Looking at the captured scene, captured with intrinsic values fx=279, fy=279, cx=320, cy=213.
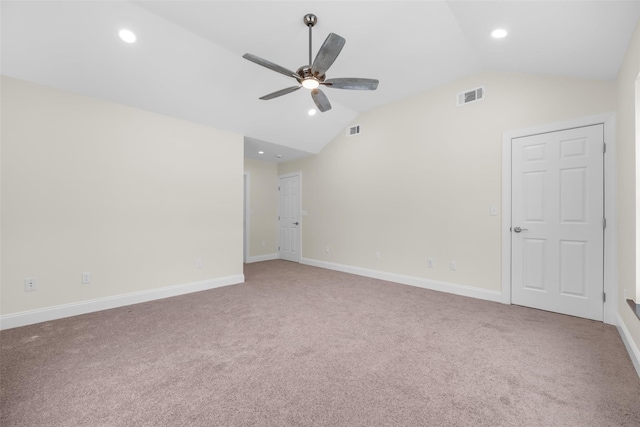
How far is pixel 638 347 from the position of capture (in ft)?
6.81

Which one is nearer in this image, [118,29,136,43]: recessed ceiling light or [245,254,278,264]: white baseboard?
[118,29,136,43]: recessed ceiling light

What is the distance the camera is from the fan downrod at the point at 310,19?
8.61ft

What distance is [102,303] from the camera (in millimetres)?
3359

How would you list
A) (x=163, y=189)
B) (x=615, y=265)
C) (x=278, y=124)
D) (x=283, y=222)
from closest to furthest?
1. (x=615, y=265)
2. (x=163, y=189)
3. (x=278, y=124)
4. (x=283, y=222)

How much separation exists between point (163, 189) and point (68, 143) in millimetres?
1089

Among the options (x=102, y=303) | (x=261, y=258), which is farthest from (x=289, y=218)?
(x=102, y=303)

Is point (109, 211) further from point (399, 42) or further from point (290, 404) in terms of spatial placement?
point (399, 42)

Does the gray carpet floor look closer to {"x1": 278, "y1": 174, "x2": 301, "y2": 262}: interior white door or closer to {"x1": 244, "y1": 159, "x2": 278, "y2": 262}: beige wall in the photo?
{"x1": 278, "y1": 174, "x2": 301, "y2": 262}: interior white door

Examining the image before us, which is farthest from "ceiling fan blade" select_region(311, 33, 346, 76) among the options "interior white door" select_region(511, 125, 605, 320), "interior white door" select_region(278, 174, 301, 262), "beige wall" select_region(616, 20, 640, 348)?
"interior white door" select_region(278, 174, 301, 262)

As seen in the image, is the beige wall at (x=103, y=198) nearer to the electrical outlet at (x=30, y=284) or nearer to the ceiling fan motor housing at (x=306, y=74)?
the electrical outlet at (x=30, y=284)

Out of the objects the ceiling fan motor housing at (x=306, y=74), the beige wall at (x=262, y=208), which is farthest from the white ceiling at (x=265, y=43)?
the beige wall at (x=262, y=208)

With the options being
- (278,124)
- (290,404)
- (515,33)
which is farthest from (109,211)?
(515,33)

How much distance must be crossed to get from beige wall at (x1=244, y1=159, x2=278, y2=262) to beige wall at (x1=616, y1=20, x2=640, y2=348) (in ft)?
19.6

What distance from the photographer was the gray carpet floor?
5.28 ft
